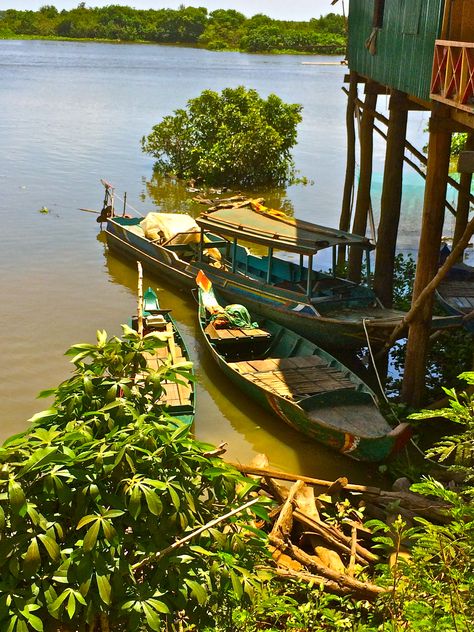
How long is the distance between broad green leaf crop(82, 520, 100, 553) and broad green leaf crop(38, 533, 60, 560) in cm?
19

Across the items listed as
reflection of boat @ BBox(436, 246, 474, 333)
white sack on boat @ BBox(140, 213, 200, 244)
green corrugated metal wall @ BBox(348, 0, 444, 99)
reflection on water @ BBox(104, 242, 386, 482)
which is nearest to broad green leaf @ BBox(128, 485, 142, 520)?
reflection on water @ BBox(104, 242, 386, 482)

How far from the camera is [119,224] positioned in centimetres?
1953

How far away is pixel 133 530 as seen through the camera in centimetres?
441

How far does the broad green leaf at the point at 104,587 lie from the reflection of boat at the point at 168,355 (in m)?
3.62

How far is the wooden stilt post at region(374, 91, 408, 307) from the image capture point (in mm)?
12297

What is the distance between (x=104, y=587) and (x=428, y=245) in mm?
7459

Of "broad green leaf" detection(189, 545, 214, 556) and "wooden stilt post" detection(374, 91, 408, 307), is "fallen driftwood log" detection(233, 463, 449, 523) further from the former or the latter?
"wooden stilt post" detection(374, 91, 408, 307)

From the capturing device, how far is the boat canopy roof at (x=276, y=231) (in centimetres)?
1264

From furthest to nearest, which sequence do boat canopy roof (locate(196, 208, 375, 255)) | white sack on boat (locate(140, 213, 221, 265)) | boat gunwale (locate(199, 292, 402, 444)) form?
white sack on boat (locate(140, 213, 221, 265)) → boat canopy roof (locate(196, 208, 375, 255)) → boat gunwale (locate(199, 292, 402, 444))

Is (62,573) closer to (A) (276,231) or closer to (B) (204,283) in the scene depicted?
(A) (276,231)

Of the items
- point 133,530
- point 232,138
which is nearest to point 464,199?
point 133,530

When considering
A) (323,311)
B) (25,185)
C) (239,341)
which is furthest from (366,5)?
(25,185)

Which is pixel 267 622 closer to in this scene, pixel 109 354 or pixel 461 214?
pixel 109 354

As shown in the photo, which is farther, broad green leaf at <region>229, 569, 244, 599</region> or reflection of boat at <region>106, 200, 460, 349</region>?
reflection of boat at <region>106, 200, 460, 349</region>
